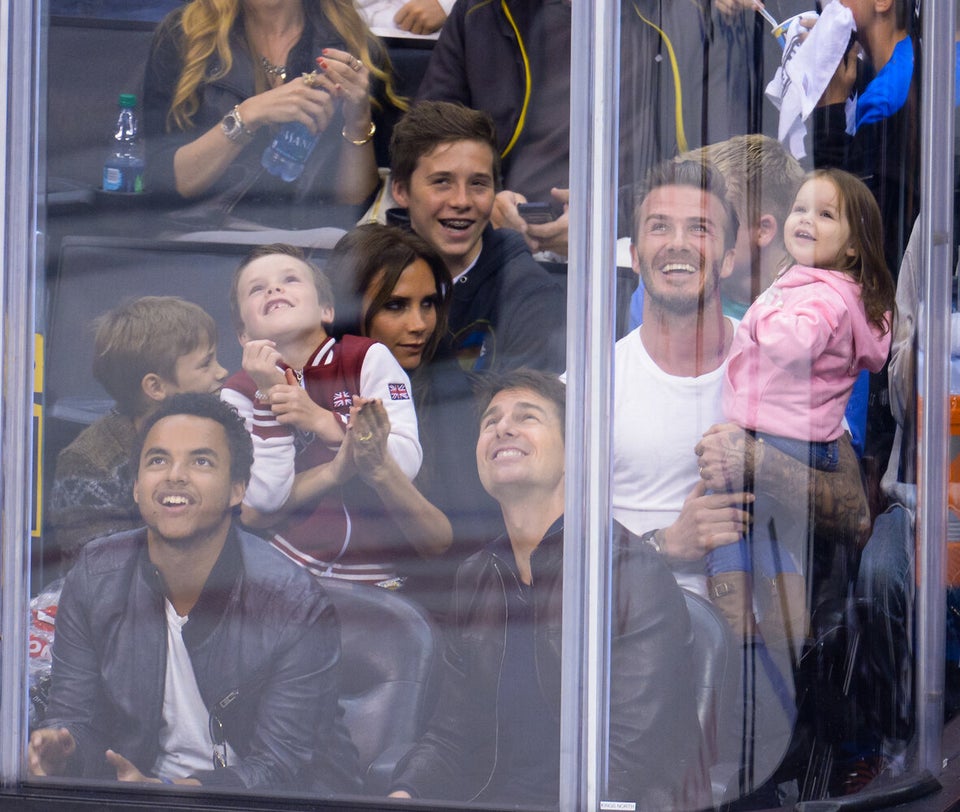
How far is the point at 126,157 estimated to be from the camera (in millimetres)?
2326

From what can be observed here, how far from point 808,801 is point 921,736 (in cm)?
32

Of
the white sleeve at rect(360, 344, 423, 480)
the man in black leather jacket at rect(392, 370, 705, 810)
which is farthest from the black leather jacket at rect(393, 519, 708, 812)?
the white sleeve at rect(360, 344, 423, 480)

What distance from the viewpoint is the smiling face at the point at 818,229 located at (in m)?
2.28

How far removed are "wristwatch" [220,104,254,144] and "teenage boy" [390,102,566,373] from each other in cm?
27

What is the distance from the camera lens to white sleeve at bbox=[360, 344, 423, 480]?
2.28m

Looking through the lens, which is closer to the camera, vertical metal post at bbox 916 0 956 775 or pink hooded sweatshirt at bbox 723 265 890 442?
pink hooded sweatshirt at bbox 723 265 890 442

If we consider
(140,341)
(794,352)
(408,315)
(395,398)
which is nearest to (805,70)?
(794,352)

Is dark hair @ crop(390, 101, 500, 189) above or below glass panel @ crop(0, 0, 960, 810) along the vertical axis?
above

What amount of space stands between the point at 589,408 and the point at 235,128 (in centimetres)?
82

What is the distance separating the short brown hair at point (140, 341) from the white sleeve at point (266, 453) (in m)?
0.12

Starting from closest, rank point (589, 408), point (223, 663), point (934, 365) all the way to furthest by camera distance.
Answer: point (589, 408), point (223, 663), point (934, 365)

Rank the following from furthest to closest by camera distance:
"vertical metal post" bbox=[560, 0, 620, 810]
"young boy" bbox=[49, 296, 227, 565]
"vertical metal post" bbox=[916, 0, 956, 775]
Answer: "vertical metal post" bbox=[916, 0, 956, 775] → "young boy" bbox=[49, 296, 227, 565] → "vertical metal post" bbox=[560, 0, 620, 810]

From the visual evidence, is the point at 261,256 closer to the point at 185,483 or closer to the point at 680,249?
the point at 185,483

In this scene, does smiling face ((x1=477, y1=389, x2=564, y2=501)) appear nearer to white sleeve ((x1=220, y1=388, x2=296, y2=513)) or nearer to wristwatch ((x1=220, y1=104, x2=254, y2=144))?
white sleeve ((x1=220, y1=388, x2=296, y2=513))
